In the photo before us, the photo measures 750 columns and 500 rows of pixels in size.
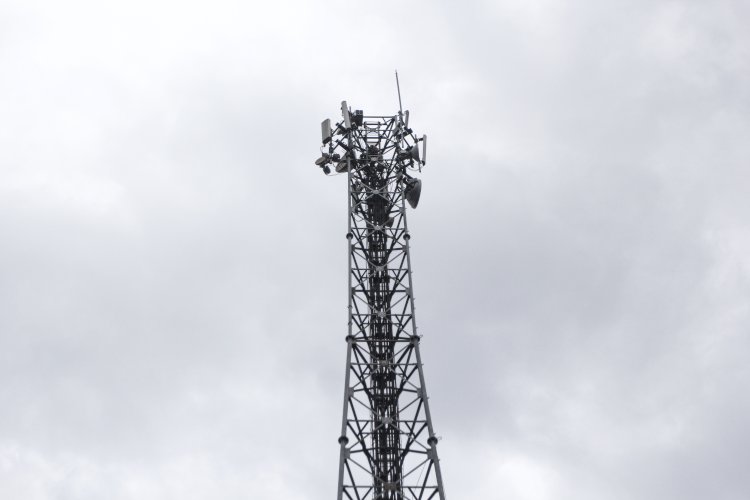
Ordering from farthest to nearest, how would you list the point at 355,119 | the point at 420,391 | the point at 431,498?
the point at 355,119, the point at 420,391, the point at 431,498

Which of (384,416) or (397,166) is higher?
(397,166)

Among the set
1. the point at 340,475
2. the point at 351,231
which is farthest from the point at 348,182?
the point at 340,475

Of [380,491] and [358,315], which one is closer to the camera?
[380,491]

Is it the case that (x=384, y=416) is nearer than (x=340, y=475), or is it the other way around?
(x=340, y=475)

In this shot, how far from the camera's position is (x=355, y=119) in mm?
51969

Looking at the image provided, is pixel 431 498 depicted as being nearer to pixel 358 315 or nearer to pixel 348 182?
pixel 358 315

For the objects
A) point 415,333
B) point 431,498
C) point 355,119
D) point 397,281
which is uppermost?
point 355,119

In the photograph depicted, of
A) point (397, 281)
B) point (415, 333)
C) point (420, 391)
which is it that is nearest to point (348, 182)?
point (397, 281)

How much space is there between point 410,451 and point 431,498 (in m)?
2.66

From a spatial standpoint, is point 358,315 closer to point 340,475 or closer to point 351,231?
point 351,231

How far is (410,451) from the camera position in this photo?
40.7 meters

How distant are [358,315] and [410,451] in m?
7.32

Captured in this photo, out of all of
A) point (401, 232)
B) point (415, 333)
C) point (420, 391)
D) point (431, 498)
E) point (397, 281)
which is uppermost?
point (401, 232)

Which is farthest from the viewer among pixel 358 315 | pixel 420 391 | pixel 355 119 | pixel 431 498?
pixel 355 119
